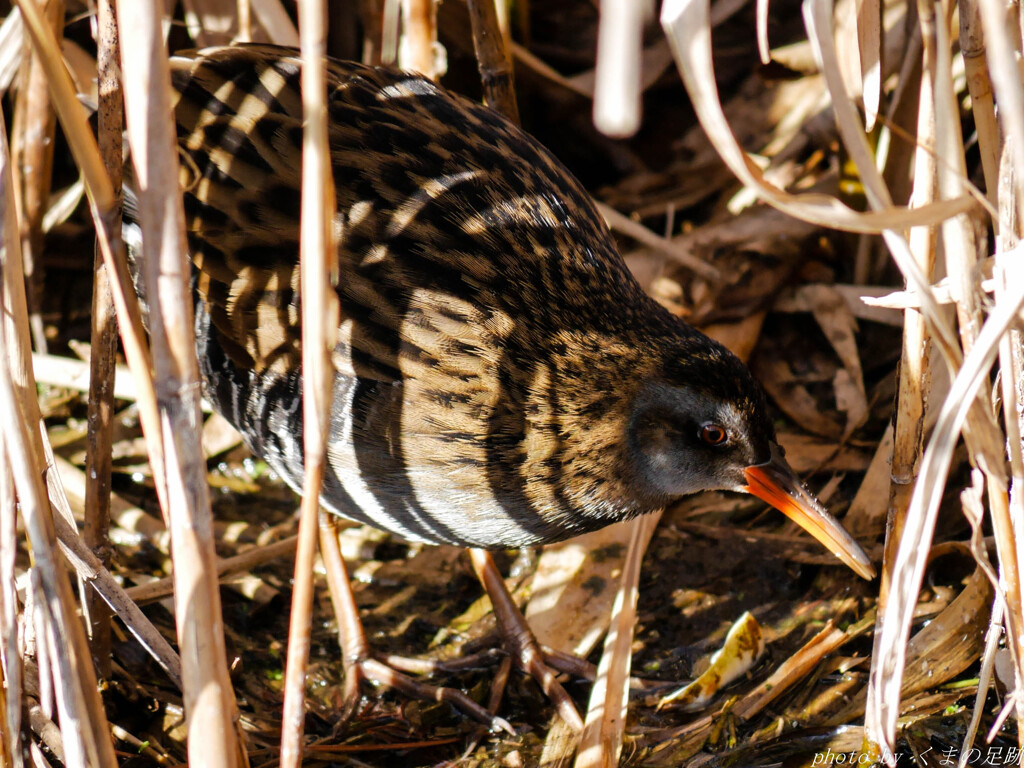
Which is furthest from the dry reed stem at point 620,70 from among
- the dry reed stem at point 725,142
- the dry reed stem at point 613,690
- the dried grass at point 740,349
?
the dry reed stem at point 613,690

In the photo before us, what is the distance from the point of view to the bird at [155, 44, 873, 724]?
7.32ft

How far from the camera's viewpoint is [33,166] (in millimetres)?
3162

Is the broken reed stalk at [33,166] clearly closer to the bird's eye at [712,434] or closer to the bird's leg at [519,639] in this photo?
the bird's leg at [519,639]

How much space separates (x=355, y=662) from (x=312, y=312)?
4.79 ft

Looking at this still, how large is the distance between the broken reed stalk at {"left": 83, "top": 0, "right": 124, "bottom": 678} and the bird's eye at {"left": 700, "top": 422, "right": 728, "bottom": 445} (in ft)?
4.07

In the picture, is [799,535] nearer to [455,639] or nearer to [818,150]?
[455,639]

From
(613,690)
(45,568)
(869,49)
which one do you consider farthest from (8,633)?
(869,49)

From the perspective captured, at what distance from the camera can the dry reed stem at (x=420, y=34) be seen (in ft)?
8.63

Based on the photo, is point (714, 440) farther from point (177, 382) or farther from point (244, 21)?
point (244, 21)

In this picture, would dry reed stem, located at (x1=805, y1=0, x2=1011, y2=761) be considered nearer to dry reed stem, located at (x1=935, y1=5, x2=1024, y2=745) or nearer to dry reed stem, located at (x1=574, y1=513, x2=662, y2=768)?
dry reed stem, located at (x1=935, y1=5, x2=1024, y2=745)

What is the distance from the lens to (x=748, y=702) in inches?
97.0

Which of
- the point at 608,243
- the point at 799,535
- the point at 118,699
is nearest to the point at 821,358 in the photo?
the point at 799,535

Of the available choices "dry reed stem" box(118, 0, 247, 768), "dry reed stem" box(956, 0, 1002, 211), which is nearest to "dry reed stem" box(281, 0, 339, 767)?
"dry reed stem" box(118, 0, 247, 768)

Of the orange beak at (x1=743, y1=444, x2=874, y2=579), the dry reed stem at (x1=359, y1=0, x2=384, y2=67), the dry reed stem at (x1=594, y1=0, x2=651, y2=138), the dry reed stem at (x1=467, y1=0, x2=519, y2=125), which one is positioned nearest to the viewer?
the dry reed stem at (x1=594, y1=0, x2=651, y2=138)
